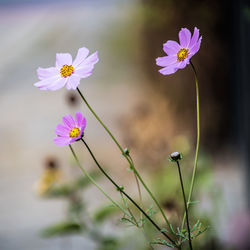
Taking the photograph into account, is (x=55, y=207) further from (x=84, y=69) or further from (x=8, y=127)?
(x=84, y=69)

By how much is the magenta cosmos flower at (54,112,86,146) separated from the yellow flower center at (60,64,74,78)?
27 millimetres

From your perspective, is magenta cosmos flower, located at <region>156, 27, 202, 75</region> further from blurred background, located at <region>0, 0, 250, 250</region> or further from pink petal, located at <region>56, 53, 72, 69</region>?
blurred background, located at <region>0, 0, 250, 250</region>

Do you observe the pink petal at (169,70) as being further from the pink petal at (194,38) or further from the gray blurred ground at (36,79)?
the gray blurred ground at (36,79)

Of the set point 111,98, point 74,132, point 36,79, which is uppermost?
point 36,79

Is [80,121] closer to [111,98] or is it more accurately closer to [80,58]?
[80,58]

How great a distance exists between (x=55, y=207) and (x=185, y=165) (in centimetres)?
90

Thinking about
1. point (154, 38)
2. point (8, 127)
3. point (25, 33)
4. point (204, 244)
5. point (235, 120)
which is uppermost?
point (25, 33)

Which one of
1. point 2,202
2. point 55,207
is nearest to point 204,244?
point 55,207

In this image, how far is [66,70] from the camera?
0.96 ft

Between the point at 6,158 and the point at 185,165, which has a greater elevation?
the point at 6,158

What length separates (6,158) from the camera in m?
2.20

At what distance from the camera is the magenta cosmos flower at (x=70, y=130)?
0.28 metres

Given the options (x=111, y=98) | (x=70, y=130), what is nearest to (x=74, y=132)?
(x=70, y=130)

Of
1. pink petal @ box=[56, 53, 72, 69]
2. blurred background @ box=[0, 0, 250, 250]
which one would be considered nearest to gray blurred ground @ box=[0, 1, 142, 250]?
blurred background @ box=[0, 0, 250, 250]
